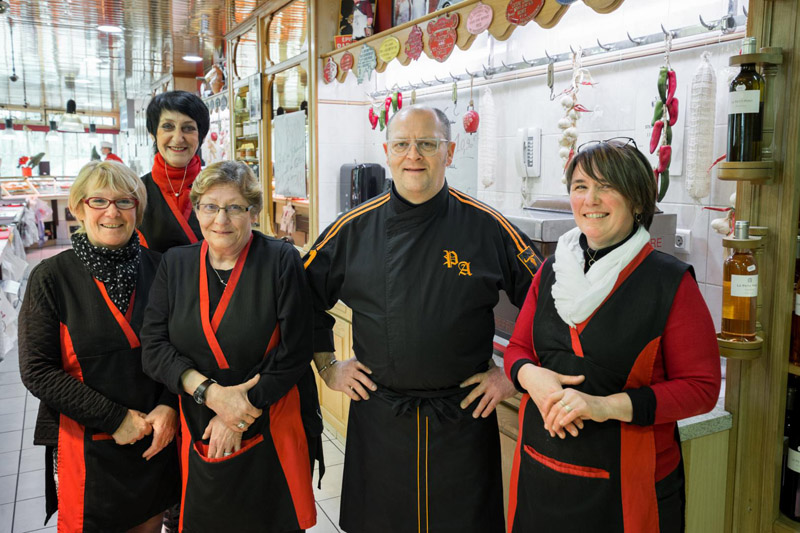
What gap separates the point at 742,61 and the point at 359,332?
1246mm

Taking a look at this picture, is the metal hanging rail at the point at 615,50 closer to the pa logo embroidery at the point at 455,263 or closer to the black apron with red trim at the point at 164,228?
the pa logo embroidery at the point at 455,263

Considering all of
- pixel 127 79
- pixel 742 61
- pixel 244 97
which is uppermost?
pixel 127 79

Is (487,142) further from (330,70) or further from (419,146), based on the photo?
(419,146)

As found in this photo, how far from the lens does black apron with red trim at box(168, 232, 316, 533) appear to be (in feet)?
5.85

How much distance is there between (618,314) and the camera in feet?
4.50

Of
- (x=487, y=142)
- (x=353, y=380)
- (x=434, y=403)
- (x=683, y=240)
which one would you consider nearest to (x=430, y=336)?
(x=434, y=403)

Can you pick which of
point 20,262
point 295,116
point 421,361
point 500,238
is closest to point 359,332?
point 421,361

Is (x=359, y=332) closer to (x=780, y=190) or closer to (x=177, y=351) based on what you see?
(x=177, y=351)

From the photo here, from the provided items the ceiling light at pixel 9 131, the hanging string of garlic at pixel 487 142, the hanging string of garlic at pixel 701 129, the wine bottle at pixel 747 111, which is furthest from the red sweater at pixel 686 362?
the ceiling light at pixel 9 131

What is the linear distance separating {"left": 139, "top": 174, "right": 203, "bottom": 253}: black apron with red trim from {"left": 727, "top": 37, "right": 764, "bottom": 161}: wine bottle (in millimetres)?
1766

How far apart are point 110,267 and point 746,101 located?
180 centimetres

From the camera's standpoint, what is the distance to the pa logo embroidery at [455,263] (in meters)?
1.78

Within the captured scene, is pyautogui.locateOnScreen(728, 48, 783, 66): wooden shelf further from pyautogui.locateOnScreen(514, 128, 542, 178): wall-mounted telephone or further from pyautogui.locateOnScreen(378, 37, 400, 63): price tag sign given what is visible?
pyautogui.locateOnScreen(378, 37, 400, 63): price tag sign

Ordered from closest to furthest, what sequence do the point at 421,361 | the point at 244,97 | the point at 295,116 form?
the point at 421,361
the point at 295,116
the point at 244,97
